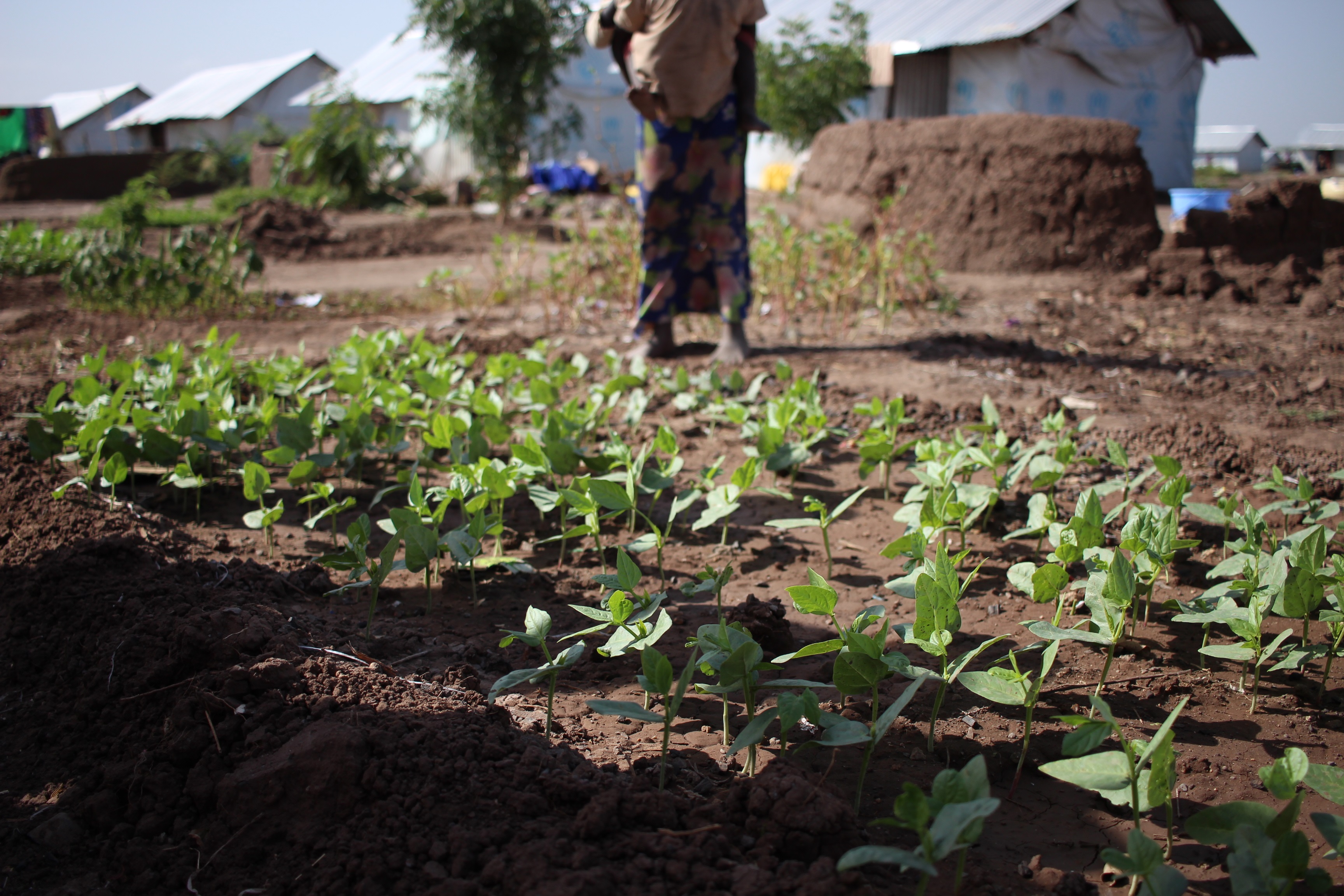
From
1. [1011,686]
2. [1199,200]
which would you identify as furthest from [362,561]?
[1199,200]

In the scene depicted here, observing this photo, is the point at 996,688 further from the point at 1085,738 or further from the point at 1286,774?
the point at 1286,774

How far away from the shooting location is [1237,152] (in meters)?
31.2

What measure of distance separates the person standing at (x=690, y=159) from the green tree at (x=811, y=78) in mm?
12255

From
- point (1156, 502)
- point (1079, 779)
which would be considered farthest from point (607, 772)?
point (1156, 502)

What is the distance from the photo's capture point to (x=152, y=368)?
339 centimetres

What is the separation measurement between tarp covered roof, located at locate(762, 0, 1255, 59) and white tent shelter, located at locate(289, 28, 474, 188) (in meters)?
7.32

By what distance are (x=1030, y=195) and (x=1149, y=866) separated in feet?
21.7

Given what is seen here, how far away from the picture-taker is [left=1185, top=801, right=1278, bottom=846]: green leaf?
3.43 feet

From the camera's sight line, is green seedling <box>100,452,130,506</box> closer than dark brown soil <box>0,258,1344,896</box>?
No

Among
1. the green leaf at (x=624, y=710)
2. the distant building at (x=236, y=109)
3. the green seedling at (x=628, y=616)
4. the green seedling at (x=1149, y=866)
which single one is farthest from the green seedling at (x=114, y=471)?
the distant building at (x=236, y=109)

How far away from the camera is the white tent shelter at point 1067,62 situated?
14.2 m

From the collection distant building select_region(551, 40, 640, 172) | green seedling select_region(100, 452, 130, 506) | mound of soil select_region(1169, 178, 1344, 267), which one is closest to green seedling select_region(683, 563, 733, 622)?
green seedling select_region(100, 452, 130, 506)

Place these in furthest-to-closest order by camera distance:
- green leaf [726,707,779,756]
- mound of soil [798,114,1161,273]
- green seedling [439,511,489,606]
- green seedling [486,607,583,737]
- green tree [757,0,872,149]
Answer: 1. green tree [757,0,872,149]
2. mound of soil [798,114,1161,273]
3. green seedling [439,511,489,606]
4. green seedling [486,607,583,737]
5. green leaf [726,707,779,756]

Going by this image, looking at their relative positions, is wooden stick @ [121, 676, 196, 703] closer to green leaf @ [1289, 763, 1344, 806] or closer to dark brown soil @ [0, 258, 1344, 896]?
dark brown soil @ [0, 258, 1344, 896]
